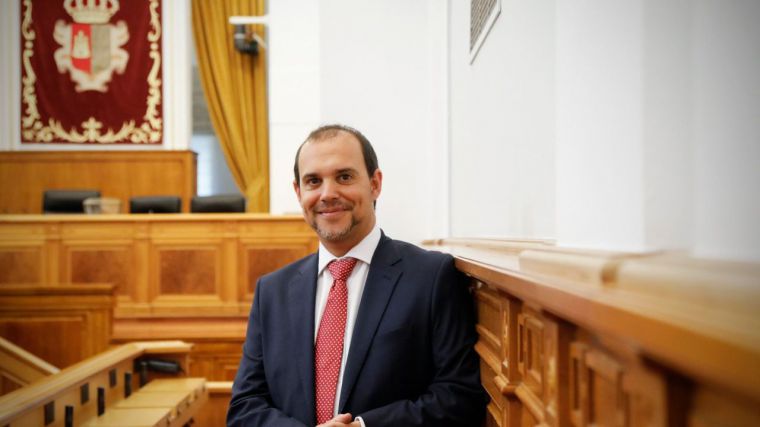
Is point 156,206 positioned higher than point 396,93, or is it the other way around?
point 396,93

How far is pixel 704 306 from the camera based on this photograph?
40 cm

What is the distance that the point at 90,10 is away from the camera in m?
6.04

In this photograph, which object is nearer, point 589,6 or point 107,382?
point 589,6

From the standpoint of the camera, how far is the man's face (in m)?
1.31

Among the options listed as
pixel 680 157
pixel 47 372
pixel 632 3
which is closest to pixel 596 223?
pixel 680 157

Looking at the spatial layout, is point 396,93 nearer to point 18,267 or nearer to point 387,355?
point 387,355

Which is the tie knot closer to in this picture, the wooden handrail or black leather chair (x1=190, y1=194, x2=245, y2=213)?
the wooden handrail

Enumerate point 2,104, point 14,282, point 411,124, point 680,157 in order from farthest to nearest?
point 2,104 → point 14,282 → point 411,124 → point 680,157

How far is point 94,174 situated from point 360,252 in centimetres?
552

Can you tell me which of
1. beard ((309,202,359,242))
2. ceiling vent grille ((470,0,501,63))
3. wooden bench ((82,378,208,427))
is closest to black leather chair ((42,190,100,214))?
wooden bench ((82,378,208,427))

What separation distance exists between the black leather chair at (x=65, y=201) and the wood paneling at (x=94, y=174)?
2.63 ft

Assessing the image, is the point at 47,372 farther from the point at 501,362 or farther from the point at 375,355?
the point at 501,362

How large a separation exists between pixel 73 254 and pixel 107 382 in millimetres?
2158

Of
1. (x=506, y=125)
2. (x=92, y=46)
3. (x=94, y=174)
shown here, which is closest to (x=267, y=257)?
(x=506, y=125)
